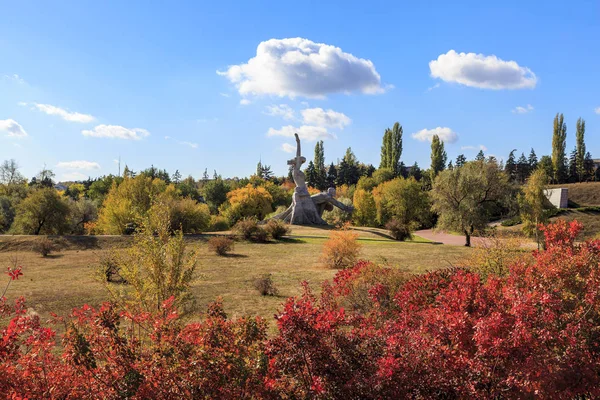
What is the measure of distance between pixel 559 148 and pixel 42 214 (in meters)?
74.0

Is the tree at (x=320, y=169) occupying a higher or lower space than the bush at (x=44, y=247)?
higher

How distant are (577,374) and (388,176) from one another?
68472 mm

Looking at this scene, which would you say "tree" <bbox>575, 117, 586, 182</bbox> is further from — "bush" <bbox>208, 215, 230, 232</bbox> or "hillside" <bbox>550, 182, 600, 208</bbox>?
"bush" <bbox>208, 215, 230, 232</bbox>

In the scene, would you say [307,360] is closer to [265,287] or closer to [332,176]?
[265,287]

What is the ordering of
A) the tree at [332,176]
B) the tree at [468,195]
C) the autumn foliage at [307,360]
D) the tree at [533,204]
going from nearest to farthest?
the autumn foliage at [307,360] < the tree at [533,204] < the tree at [468,195] < the tree at [332,176]

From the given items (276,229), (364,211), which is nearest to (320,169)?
(364,211)

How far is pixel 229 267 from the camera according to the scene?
20969mm

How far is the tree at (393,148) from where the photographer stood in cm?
7938

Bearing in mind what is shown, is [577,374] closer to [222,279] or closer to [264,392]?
[264,392]

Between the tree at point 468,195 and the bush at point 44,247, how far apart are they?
1032 inches

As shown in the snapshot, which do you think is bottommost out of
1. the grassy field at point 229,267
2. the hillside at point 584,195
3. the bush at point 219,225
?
the grassy field at point 229,267

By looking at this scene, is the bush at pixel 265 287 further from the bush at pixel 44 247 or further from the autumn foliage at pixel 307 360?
the bush at pixel 44 247

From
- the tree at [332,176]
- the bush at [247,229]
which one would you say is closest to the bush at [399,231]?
the bush at [247,229]

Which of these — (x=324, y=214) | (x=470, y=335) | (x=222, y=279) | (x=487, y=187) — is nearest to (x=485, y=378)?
(x=470, y=335)
